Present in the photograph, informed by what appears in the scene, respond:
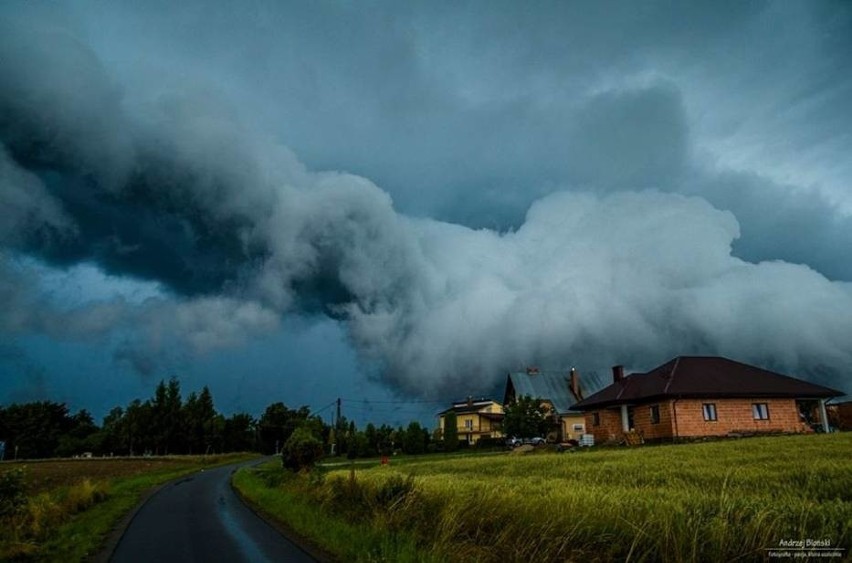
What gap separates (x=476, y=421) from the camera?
301 feet

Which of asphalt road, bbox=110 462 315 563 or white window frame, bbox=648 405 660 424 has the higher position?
white window frame, bbox=648 405 660 424

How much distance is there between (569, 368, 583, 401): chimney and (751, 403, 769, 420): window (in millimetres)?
35838

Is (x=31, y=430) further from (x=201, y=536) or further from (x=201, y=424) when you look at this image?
(x=201, y=536)

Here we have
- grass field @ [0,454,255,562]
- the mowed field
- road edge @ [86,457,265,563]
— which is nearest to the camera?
road edge @ [86,457,265,563]

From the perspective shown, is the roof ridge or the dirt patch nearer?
the dirt patch

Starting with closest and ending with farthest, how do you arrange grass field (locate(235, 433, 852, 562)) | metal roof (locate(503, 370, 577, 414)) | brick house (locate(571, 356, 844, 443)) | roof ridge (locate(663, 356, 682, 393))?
1. grass field (locate(235, 433, 852, 562))
2. brick house (locate(571, 356, 844, 443))
3. roof ridge (locate(663, 356, 682, 393))
4. metal roof (locate(503, 370, 577, 414))

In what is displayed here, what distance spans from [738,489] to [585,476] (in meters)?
6.89

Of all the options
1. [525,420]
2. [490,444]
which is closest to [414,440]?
[490,444]

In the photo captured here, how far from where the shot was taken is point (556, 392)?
7844 centimetres

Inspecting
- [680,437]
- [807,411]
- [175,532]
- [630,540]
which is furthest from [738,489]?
[807,411]

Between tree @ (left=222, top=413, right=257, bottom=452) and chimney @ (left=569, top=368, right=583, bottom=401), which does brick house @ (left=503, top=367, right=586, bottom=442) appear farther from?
tree @ (left=222, top=413, right=257, bottom=452)

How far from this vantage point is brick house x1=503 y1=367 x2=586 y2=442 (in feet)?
235

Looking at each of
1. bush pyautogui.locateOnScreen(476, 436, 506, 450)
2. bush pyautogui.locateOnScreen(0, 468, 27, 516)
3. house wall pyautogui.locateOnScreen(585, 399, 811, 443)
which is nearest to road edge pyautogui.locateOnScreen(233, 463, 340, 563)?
bush pyautogui.locateOnScreen(0, 468, 27, 516)

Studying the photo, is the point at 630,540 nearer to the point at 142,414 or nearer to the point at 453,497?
the point at 453,497
